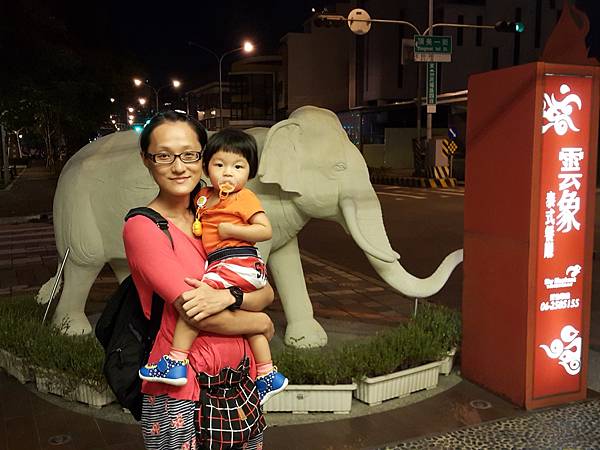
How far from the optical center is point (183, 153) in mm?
1982

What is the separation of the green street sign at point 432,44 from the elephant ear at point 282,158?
1444cm

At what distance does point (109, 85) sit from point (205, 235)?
20.8 metres

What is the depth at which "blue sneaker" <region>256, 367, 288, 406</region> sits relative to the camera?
6.84 ft

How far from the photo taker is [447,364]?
4.48 m


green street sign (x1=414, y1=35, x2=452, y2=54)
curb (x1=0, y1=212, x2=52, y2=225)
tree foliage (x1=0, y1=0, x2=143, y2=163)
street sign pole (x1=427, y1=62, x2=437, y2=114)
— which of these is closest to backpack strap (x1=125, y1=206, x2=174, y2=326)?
tree foliage (x1=0, y1=0, x2=143, y2=163)

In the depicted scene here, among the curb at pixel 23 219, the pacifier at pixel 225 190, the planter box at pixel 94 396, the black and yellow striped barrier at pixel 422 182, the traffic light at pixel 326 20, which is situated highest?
the traffic light at pixel 326 20

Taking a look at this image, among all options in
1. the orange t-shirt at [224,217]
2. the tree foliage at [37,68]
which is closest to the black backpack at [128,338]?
the orange t-shirt at [224,217]

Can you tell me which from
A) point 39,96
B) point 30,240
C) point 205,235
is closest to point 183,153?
point 205,235

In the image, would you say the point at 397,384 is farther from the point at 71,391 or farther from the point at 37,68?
the point at 37,68

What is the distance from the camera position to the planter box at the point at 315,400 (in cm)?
386

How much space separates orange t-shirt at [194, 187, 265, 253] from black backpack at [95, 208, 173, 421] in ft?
0.41

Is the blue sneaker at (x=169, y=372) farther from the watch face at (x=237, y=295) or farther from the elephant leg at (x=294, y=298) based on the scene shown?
the elephant leg at (x=294, y=298)

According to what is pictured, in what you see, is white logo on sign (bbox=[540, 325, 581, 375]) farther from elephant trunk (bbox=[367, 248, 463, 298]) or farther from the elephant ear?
the elephant ear

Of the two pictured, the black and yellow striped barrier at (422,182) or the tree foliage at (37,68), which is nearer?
the tree foliage at (37,68)
